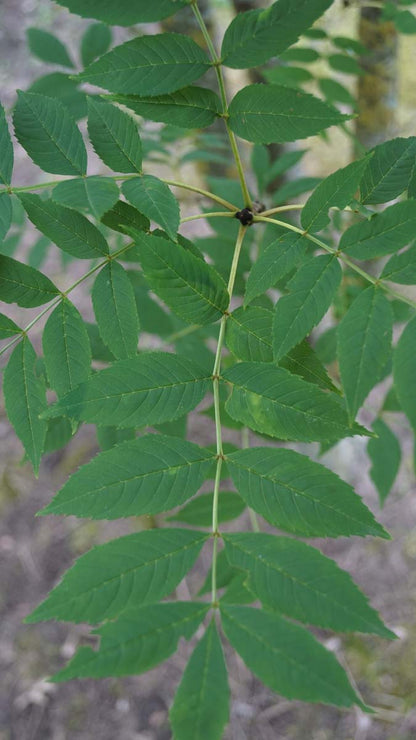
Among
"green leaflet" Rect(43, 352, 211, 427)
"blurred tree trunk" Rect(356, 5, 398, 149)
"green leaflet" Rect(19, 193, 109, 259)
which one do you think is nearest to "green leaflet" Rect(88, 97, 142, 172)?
"green leaflet" Rect(19, 193, 109, 259)

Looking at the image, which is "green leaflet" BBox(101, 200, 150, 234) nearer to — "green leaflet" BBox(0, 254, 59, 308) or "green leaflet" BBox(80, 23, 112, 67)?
"green leaflet" BBox(0, 254, 59, 308)

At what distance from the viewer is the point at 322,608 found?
2.30 ft

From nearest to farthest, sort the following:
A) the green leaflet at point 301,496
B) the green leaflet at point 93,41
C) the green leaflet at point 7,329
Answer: the green leaflet at point 301,496 → the green leaflet at point 7,329 → the green leaflet at point 93,41

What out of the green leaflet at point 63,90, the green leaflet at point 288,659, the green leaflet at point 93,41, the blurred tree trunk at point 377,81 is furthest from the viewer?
the blurred tree trunk at point 377,81

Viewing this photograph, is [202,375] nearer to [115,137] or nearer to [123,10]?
[115,137]

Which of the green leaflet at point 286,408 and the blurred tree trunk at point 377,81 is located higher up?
the blurred tree trunk at point 377,81

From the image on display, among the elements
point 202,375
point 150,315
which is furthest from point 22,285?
point 150,315

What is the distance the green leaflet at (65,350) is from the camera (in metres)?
0.92

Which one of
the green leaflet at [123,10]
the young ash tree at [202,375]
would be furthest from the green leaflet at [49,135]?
the green leaflet at [123,10]

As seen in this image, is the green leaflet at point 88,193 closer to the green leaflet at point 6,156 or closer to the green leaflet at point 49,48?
the green leaflet at point 6,156

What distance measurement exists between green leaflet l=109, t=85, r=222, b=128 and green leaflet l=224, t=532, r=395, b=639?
0.68 m

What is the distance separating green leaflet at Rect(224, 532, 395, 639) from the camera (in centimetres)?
69

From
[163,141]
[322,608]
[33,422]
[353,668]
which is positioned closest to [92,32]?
[163,141]

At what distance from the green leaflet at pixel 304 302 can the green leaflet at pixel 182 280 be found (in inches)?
4.8
